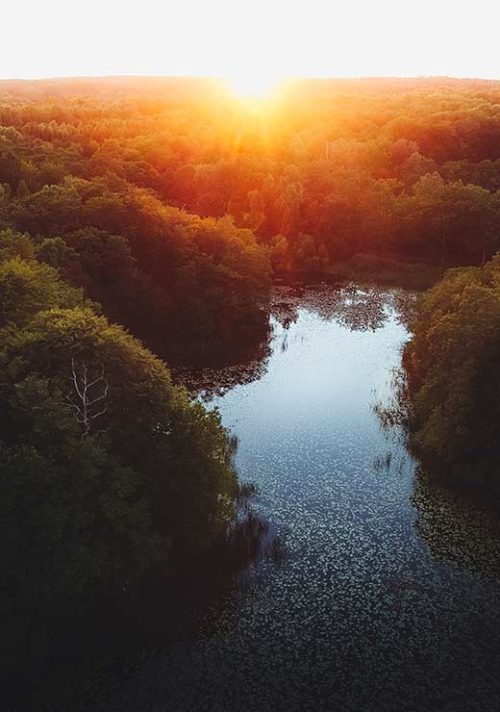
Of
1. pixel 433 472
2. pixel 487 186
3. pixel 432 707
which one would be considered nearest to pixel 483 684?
pixel 432 707

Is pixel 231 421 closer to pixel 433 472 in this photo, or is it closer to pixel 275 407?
pixel 275 407

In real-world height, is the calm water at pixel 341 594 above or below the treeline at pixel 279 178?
below

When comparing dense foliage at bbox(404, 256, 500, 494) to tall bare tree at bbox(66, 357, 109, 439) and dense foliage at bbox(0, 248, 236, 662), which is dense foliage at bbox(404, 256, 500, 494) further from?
tall bare tree at bbox(66, 357, 109, 439)

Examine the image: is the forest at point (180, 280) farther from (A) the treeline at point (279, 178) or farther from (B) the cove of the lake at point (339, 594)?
(B) the cove of the lake at point (339, 594)

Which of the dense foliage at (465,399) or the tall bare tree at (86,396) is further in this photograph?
the dense foliage at (465,399)

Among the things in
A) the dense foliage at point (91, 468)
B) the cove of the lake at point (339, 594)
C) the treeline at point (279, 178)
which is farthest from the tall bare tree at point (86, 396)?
the treeline at point (279, 178)

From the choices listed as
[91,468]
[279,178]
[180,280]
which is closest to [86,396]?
[91,468]
